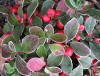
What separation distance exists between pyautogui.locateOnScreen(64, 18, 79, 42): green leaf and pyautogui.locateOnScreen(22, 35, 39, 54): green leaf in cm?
19

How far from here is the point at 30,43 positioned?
0.92 metres

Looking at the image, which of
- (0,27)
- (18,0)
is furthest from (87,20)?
(0,27)

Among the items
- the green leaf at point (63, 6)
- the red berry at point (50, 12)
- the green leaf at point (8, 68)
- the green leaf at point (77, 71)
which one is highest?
the green leaf at point (63, 6)

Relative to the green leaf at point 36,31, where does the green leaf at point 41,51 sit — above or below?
below

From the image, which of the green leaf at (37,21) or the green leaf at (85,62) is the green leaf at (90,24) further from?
the green leaf at (37,21)

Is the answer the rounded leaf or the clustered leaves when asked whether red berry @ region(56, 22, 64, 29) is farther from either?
the rounded leaf

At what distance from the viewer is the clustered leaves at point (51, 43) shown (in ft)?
3.04

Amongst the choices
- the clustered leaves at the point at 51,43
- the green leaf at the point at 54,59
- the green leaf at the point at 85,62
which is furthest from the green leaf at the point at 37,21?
the green leaf at the point at 85,62

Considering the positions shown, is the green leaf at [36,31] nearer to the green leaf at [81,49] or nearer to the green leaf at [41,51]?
the green leaf at [41,51]

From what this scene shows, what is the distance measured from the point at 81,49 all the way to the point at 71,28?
0.13 meters

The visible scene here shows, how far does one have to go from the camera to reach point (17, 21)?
108 cm

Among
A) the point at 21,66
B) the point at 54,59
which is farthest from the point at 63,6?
the point at 21,66

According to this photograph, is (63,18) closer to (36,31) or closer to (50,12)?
(50,12)

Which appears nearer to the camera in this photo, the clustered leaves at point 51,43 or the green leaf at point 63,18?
the clustered leaves at point 51,43
